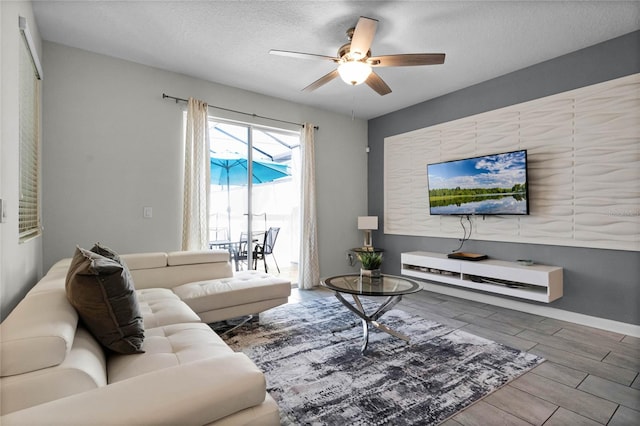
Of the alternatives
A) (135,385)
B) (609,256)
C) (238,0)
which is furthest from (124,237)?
(609,256)

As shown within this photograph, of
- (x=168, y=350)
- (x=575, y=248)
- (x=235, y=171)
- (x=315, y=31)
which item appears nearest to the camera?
(x=168, y=350)

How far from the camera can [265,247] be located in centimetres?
465

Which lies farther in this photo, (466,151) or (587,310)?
(466,151)

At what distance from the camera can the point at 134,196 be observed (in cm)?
345

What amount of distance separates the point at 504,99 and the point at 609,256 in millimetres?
2008

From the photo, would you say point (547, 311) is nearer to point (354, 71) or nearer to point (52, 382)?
point (354, 71)

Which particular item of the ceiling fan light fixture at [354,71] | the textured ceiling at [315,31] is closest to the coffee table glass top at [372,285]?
the ceiling fan light fixture at [354,71]

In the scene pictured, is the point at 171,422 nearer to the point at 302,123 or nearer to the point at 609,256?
the point at 609,256

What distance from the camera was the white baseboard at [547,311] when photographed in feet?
9.70

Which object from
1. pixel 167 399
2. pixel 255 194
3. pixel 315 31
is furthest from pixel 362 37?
pixel 255 194

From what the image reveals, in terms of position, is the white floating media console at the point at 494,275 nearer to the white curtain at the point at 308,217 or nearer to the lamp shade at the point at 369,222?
the lamp shade at the point at 369,222

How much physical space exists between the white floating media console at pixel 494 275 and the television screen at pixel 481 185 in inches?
24.8

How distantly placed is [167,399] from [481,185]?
396cm

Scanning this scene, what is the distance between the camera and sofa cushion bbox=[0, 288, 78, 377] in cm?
97
